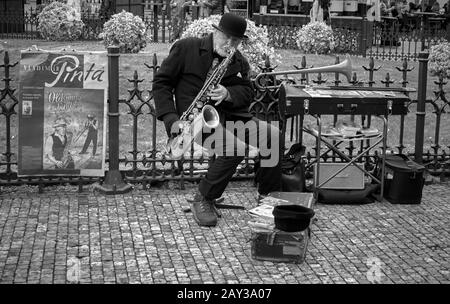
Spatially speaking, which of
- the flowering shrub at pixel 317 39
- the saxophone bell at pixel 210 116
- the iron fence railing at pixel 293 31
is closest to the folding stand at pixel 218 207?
the saxophone bell at pixel 210 116

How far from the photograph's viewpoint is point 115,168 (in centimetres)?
796

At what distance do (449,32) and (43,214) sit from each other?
60.3 feet

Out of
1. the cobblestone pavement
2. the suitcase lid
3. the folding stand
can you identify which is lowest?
A: the cobblestone pavement

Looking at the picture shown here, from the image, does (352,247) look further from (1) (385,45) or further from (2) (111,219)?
(1) (385,45)

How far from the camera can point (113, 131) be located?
7953 millimetres

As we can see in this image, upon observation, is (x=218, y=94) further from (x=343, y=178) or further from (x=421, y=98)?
(x=421, y=98)

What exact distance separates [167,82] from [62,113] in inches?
51.2

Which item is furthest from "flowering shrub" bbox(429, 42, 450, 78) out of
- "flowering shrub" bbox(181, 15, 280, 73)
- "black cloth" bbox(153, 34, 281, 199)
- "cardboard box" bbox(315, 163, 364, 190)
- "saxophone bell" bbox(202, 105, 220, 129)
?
"saxophone bell" bbox(202, 105, 220, 129)

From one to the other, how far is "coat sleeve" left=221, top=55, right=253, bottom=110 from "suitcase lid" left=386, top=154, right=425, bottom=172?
5.56 ft

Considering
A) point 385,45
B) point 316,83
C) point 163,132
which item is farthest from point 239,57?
point 385,45

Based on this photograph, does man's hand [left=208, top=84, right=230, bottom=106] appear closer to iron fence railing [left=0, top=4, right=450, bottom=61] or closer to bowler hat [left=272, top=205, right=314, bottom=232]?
bowler hat [left=272, top=205, right=314, bottom=232]

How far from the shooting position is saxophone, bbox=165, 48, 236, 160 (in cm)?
688

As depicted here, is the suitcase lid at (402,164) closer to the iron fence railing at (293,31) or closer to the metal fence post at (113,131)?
the metal fence post at (113,131)

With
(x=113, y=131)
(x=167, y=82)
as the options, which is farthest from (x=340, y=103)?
(x=113, y=131)
